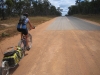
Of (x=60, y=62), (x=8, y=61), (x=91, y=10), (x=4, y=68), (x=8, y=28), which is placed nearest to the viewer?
(x=4, y=68)

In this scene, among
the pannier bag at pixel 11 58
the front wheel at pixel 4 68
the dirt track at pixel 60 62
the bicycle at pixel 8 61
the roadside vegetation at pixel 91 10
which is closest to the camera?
the front wheel at pixel 4 68

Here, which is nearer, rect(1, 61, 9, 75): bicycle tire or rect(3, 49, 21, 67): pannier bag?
rect(1, 61, 9, 75): bicycle tire

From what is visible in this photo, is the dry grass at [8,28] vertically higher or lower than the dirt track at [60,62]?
lower

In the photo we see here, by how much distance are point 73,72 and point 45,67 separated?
1.01m

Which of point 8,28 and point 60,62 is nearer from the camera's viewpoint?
point 60,62

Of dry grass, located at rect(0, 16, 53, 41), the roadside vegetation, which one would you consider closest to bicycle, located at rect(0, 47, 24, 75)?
dry grass, located at rect(0, 16, 53, 41)

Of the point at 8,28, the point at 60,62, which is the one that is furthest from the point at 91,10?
the point at 60,62

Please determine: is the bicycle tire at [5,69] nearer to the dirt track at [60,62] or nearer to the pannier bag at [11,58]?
the pannier bag at [11,58]

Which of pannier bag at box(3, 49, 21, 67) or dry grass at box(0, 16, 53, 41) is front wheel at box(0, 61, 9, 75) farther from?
dry grass at box(0, 16, 53, 41)

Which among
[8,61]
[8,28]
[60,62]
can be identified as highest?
[8,61]

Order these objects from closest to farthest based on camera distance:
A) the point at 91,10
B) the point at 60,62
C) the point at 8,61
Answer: the point at 8,61
the point at 60,62
the point at 91,10

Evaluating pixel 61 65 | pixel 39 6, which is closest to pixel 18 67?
pixel 61 65

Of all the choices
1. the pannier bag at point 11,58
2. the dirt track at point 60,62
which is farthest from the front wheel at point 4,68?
the dirt track at point 60,62

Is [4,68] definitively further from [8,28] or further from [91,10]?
[91,10]
